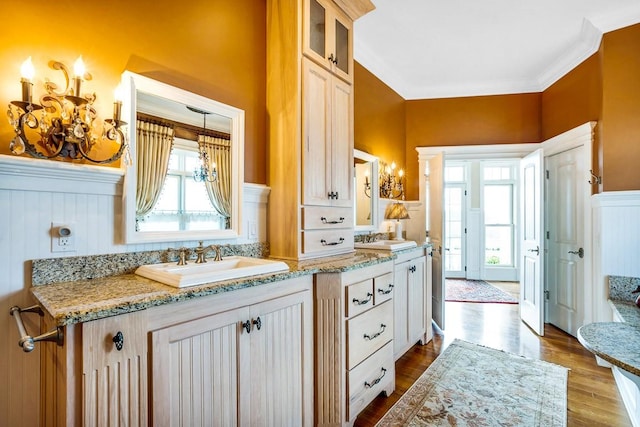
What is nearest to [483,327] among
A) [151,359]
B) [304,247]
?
[304,247]

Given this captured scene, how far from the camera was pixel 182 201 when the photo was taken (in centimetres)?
169

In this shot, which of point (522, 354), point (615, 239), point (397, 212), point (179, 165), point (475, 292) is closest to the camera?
point (179, 165)

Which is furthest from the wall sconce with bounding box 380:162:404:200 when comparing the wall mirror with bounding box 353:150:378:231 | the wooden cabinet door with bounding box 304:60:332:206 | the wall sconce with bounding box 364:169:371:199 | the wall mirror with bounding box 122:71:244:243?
the wall mirror with bounding box 122:71:244:243

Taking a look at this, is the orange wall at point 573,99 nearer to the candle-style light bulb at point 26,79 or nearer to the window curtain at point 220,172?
the window curtain at point 220,172

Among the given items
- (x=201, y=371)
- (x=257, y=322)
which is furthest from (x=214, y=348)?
(x=257, y=322)

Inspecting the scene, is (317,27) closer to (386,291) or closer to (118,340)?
(386,291)

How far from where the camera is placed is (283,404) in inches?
61.2

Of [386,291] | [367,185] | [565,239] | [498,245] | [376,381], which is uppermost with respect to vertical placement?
[367,185]

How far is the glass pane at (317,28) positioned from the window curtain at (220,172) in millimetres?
910

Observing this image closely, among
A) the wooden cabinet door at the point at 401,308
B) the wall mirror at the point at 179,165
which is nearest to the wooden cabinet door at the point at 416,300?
the wooden cabinet door at the point at 401,308

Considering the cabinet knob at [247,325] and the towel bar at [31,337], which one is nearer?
the towel bar at [31,337]

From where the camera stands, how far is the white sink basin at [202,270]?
1244 mm

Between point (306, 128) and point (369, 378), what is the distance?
1.65 meters

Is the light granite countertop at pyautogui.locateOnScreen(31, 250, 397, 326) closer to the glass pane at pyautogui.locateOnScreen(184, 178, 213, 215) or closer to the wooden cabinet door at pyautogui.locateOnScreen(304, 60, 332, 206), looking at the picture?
the glass pane at pyautogui.locateOnScreen(184, 178, 213, 215)
